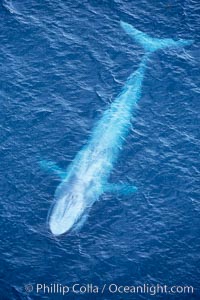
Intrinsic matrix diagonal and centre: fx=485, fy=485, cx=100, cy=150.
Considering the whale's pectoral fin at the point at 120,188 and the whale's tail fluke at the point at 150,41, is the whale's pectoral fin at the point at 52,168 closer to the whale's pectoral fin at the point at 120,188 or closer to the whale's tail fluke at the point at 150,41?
the whale's pectoral fin at the point at 120,188

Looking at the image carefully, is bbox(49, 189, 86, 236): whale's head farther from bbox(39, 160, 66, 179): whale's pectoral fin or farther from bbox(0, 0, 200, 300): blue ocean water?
bbox(39, 160, 66, 179): whale's pectoral fin

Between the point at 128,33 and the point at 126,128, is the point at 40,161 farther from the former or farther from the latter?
the point at 128,33

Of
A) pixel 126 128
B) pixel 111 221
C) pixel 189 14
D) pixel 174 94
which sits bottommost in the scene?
pixel 111 221

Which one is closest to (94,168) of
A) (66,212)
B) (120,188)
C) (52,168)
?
(120,188)

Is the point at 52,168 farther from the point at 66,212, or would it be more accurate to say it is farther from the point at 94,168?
the point at 66,212

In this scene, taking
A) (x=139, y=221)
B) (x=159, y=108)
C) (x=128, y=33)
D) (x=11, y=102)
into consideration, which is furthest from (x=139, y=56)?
(x=139, y=221)

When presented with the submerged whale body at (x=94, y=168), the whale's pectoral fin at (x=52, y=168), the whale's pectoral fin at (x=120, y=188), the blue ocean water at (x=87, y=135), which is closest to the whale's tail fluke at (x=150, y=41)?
the blue ocean water at (x=87, y=135)
